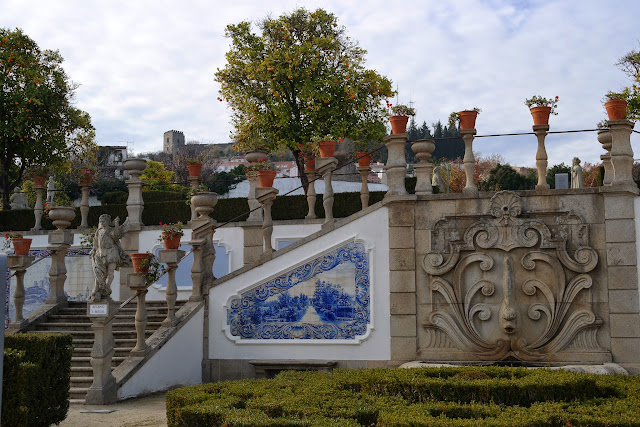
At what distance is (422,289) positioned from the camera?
10.5 m

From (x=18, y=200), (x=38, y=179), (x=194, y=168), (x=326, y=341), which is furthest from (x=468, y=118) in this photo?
(x=18, y=200)

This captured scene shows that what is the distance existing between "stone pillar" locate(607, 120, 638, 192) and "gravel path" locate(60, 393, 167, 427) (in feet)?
22.2

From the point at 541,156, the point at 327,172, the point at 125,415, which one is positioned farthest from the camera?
the point at 327,172

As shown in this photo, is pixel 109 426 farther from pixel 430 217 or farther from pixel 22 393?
pixel 430 217

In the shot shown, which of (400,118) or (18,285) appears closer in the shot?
(400,118)

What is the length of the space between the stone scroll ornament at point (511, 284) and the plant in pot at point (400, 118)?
1495 mm

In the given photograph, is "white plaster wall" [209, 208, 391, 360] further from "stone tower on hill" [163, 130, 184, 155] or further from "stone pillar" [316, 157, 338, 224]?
"stone tower on hill" [163, 130, 184, 155]

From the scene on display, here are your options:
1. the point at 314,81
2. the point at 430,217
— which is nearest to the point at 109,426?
the point at 430,217

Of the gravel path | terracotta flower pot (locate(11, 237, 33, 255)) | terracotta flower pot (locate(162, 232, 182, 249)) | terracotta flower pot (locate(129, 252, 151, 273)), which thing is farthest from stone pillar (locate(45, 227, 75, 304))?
the gravel path

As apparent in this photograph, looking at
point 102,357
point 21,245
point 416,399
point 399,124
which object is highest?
point 399,124

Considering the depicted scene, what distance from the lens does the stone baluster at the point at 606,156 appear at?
10133 mm

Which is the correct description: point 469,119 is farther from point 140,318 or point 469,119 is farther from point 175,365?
point 175,365

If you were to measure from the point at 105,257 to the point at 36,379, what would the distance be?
11.4 feet

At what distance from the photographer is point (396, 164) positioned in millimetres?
10641
